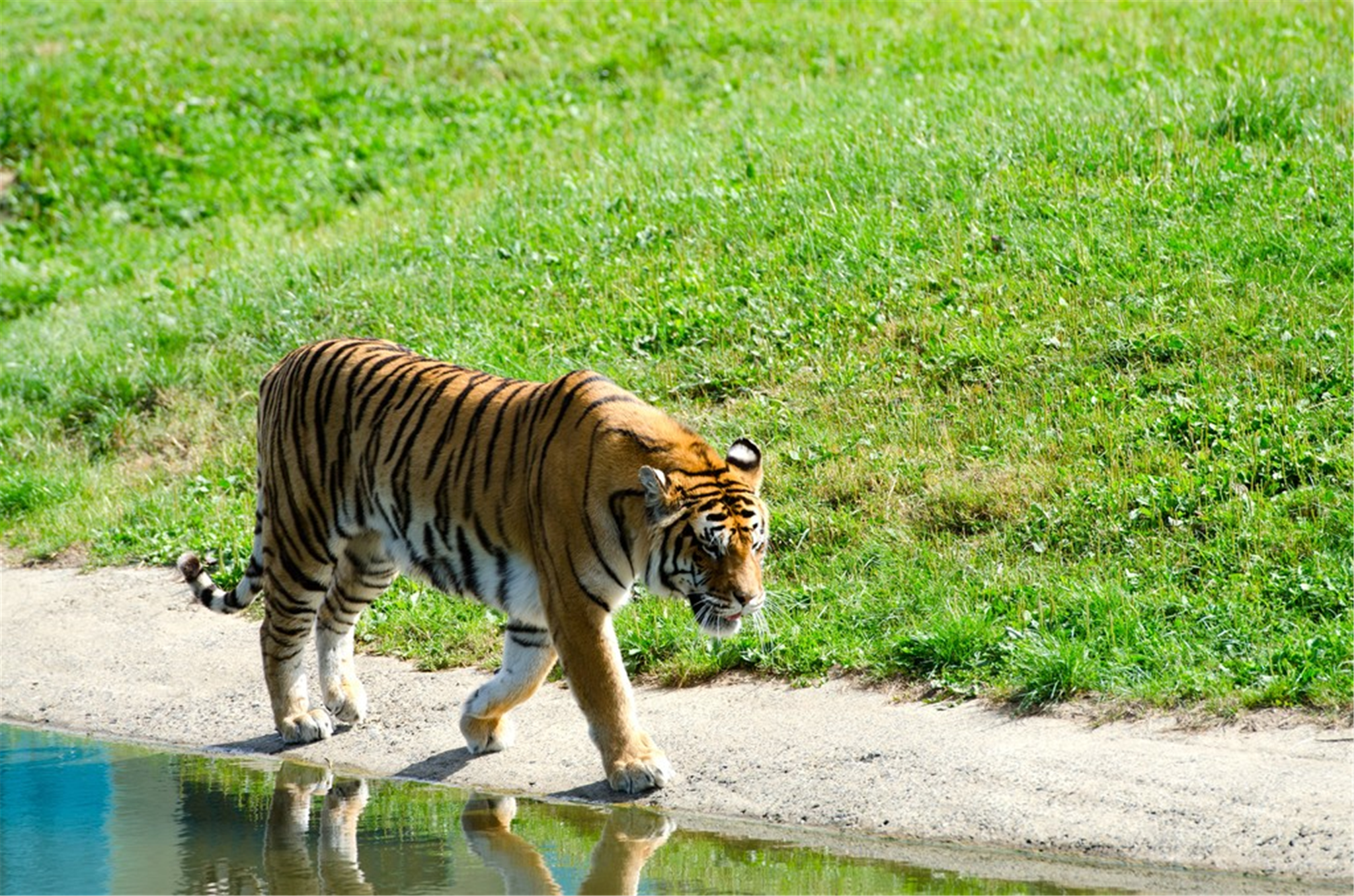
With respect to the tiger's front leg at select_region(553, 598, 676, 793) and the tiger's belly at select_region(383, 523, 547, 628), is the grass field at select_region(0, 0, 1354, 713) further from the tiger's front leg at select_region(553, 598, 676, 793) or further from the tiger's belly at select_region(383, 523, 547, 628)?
the tiger's front leg at select_region(553, 598, 676, 793)

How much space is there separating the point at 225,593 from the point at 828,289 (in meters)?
4.42

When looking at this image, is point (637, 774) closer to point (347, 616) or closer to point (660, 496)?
point (660, 496)

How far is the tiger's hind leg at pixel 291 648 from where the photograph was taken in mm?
6789

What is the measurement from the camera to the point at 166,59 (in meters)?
17.8

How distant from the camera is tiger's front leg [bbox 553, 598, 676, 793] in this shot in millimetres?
5836

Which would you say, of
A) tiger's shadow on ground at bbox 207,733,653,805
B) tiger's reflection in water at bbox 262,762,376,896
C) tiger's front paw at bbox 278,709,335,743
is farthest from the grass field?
tiger's reflection in water at bbox 262,762,376,896

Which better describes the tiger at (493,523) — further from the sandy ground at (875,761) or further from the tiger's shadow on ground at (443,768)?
the sandy ground at (875,761)

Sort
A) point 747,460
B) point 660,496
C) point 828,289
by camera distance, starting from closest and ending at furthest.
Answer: point 660,496
point 747,460
point 828,289

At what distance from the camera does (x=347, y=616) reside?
273 inches

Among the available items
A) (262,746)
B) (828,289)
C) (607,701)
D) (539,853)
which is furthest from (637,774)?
(828,289)

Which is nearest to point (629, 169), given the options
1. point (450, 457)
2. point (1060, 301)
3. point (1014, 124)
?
point (1014, 124)

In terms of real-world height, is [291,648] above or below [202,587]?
below

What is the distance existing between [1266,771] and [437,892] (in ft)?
8.61

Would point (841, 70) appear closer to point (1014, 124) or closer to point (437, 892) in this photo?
point (1014, 124)
